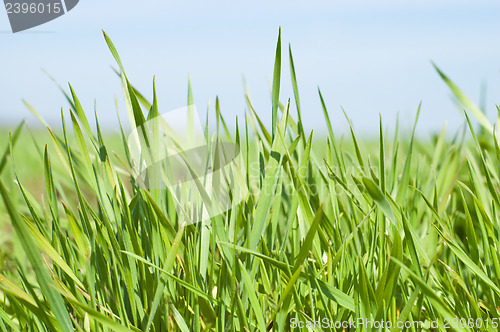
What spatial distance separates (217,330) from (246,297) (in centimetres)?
5

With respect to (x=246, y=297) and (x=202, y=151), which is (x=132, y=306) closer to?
(x=246, y=297)

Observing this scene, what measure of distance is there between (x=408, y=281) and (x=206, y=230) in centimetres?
29

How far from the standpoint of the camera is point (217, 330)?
0.51 m

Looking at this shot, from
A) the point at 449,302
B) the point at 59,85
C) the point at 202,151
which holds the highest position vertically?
the point at 59,85

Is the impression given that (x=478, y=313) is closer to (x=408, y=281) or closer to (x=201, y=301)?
(x=408, y=281)

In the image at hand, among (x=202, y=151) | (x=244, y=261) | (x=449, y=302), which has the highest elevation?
(x=202, y=151)

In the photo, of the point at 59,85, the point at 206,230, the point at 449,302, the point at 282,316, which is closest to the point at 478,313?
the point at 449,302

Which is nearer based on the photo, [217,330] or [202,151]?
[217,330]

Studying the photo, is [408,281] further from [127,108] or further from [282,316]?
[127,108]

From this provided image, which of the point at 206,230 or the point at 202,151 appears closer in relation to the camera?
the point at 206,230

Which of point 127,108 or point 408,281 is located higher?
point 127,108

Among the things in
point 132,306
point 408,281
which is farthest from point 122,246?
point 408,281

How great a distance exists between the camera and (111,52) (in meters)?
0.50

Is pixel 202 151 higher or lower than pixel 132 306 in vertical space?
higher
